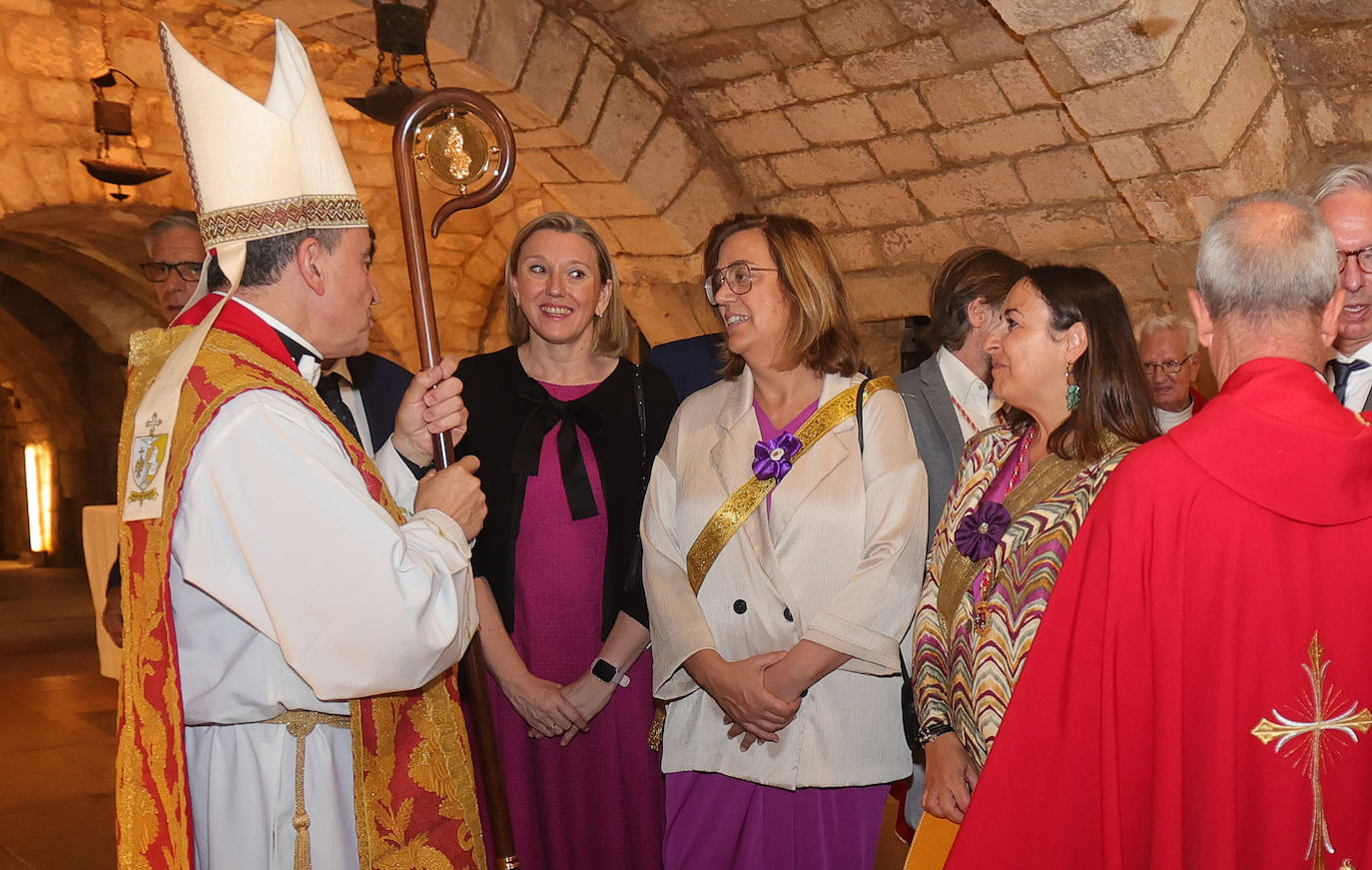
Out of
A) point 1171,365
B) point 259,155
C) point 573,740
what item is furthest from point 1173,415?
point 259,155

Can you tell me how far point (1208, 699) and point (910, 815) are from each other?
113cm

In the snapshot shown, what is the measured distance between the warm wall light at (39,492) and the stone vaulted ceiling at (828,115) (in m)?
7.49

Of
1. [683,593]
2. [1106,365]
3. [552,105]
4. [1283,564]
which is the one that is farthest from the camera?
[552,105]

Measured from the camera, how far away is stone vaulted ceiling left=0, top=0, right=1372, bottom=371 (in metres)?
4.39

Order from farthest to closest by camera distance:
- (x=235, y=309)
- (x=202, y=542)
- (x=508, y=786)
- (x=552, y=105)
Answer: (x=552, y=105) → (x=508, y=786) → (x=235, y=309) → (x=202, y=542)

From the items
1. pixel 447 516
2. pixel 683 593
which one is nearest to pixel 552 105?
pixel 683 593

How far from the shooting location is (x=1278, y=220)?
1.60 metres

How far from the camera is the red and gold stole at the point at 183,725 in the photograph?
5.64 ft

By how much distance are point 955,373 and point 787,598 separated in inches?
34.7

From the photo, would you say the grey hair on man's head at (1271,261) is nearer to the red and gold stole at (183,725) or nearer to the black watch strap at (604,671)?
the red and gold stole at (183,725)

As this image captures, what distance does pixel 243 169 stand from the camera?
6.12 ft

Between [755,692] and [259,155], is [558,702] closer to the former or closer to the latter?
[755,692]

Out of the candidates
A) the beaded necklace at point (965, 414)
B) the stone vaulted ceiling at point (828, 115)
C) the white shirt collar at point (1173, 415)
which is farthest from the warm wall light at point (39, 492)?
the beaded necklace at point (965, 414)

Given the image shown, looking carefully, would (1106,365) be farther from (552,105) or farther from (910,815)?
(552,105)
